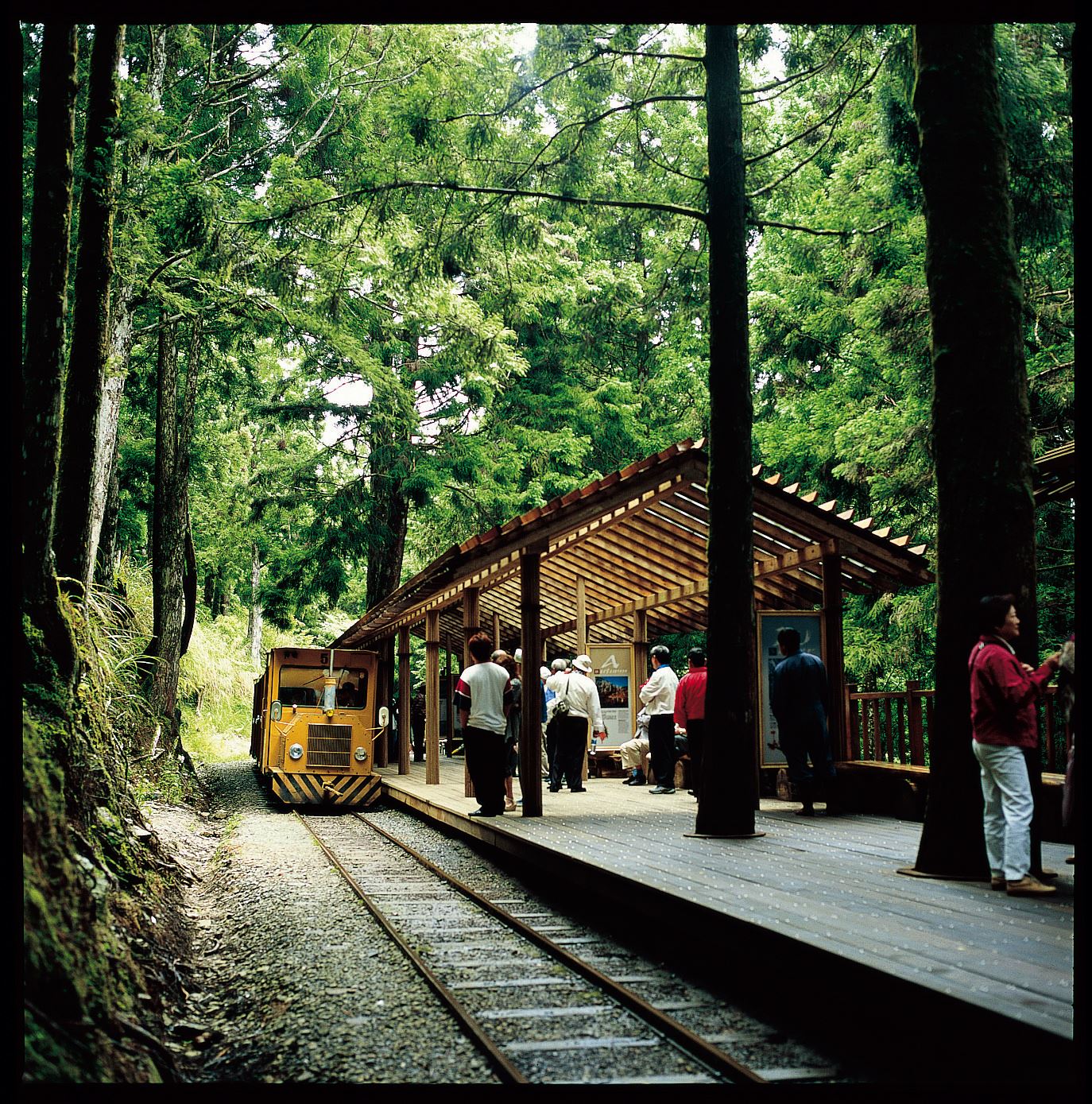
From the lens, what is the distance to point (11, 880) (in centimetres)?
381

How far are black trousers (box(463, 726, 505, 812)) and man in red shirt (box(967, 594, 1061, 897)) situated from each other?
20.4 ft

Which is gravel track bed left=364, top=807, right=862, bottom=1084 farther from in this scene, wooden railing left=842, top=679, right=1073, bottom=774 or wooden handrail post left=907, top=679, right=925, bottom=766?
wooden handrail post left=907, top=679, right=925, bottom=766

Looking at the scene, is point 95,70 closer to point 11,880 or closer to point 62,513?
point 62,513

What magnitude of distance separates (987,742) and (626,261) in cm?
2715

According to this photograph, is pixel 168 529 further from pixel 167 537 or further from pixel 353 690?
pixel 353 690

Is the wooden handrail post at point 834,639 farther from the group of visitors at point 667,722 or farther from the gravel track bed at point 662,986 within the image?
the gravel track bed at point 662,986

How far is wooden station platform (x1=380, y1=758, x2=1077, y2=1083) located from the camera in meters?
4.30

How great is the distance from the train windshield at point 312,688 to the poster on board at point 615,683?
4.33m

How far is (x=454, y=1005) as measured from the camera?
5941 millimetres

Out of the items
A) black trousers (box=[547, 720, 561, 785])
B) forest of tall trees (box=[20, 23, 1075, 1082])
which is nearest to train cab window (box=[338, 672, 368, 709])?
forest of tall trees (box=[20, 23, 1075, 1082])

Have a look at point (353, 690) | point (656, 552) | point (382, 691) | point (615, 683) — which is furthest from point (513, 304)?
point (382, 691)

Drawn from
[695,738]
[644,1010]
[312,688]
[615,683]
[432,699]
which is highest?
[615,683]

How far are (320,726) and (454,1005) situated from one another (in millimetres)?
12994

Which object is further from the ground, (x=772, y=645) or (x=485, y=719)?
(x=772, y=645)
